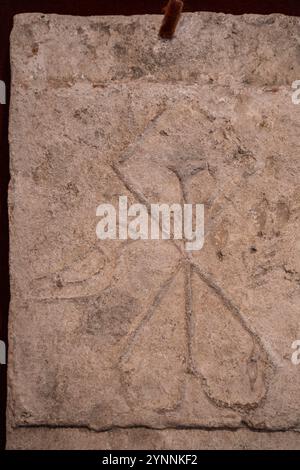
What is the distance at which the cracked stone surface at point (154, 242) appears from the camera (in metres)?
1.83

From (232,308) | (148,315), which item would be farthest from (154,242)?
(232,308)

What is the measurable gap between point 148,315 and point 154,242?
0.88 ft

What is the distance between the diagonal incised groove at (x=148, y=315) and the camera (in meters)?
1.83

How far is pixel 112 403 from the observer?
71.8 inches

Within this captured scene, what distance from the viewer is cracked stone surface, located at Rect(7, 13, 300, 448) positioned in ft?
6.01

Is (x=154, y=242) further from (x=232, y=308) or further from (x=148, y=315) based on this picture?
(x=232, y=308)

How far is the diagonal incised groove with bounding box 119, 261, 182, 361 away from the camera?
6.02ft

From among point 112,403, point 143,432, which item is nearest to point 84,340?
point 112,403

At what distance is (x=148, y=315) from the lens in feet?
6.07

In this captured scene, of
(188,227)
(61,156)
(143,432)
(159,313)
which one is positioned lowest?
(143,432)

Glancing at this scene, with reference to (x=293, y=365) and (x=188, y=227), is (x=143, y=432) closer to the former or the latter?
(x=293, y=365)

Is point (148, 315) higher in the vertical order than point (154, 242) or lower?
lower

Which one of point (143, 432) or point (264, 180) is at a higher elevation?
point (264, 180)

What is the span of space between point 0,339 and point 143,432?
→ 0.69m
